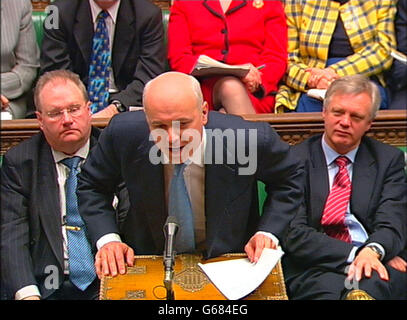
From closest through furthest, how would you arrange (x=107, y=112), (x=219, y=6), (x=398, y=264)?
1. (x=398, y=264)
2. (x=107, y=112)
3. (x=219, y=6)

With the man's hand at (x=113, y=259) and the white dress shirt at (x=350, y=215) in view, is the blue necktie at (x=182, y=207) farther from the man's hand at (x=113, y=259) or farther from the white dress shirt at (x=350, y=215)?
the white dress shirt at (x=350, y=215)

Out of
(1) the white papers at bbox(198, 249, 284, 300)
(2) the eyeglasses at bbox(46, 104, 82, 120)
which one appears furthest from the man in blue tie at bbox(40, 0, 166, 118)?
(1) the white papers at bbox(198, 249, 284, 300)

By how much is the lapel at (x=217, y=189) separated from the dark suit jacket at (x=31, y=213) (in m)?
0.36

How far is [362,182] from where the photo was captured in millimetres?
1921

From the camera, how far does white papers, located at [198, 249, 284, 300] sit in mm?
1570

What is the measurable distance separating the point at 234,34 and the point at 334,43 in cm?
30

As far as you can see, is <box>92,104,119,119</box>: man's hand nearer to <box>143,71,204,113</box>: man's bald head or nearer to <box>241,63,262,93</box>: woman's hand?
<box>241,63,262,93</box>: woman's hand

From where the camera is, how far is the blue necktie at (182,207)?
1.75 m

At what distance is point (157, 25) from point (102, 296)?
40.5 inches

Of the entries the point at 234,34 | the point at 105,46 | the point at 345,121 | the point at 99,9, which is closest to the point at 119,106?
the point at 105,46

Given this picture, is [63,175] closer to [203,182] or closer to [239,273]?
[203,182]

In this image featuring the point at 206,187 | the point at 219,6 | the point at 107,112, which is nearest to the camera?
the point at 206,187
